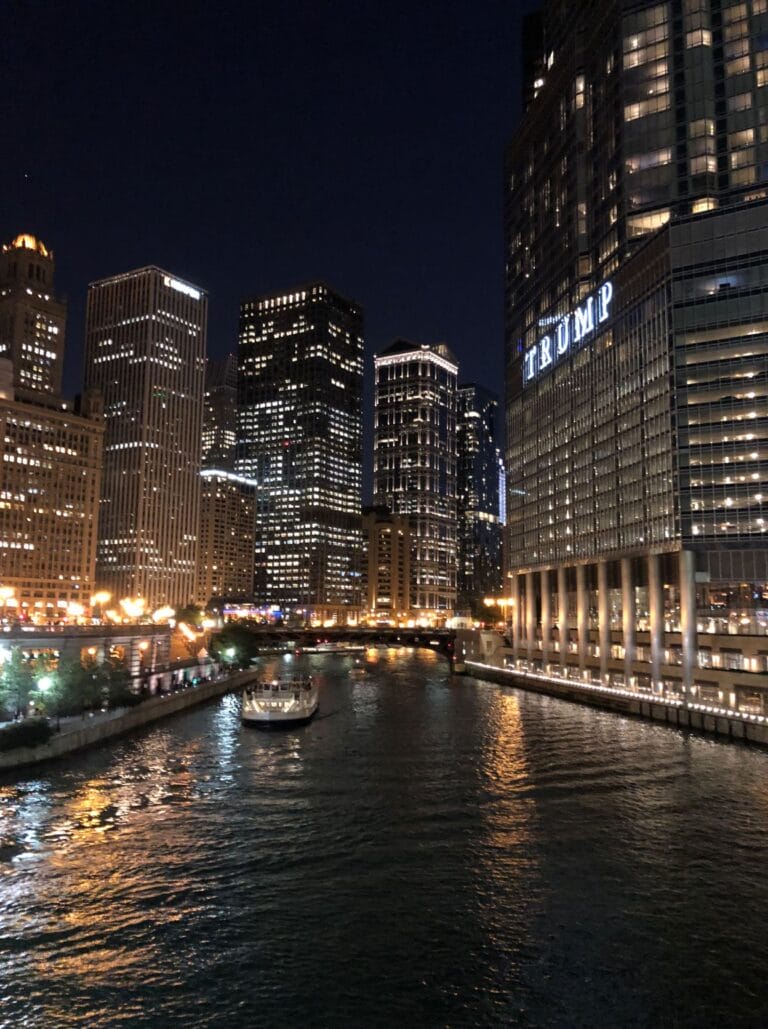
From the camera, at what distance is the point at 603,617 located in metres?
140

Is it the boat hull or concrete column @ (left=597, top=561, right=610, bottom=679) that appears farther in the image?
concrete column @ (left=597, top=561, right=610, bottom=679)

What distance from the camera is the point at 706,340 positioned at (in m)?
119

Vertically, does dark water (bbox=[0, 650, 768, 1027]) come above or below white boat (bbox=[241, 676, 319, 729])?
below

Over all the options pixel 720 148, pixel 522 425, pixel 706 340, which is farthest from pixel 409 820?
pixel 522 425

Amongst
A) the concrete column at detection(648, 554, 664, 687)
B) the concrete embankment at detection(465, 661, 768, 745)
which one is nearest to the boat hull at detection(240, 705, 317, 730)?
the concrete embankment at detection(465, 661, 768, 745)

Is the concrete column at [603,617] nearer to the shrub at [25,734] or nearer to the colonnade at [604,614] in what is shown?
the colonnade at [604,614]

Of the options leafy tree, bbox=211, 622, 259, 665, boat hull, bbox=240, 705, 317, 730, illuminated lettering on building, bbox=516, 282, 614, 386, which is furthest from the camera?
leafy tree, bbox=211, 622, 259, 665

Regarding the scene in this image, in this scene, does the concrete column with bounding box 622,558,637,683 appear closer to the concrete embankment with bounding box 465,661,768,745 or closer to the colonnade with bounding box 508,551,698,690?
the colonnade with bounding box 508,551,698,690

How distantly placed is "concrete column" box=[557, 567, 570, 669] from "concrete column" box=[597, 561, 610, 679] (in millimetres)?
14080

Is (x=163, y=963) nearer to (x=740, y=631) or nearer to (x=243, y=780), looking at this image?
(x=243, y=780)

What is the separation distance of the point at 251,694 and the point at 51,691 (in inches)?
950

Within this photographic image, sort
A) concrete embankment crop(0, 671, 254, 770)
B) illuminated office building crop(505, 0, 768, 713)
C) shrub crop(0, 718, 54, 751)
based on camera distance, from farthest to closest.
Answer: illuminated office building crop(505, 0, 768, 713) < concrete embankment crop(0, 671, 254, 770) < shrub crop(0, 718, 54, 751)

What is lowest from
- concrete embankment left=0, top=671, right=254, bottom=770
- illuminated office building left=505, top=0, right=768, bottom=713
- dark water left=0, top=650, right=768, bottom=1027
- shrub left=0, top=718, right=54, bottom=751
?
dark water left=0, top=650, right=768, bottom=1027

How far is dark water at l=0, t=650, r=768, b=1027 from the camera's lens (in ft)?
93.5
